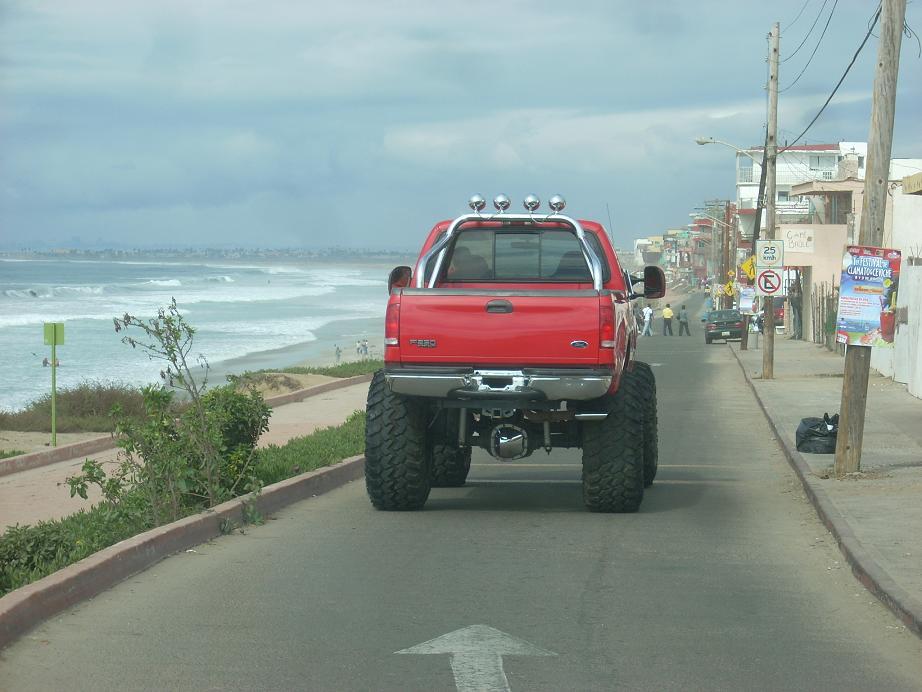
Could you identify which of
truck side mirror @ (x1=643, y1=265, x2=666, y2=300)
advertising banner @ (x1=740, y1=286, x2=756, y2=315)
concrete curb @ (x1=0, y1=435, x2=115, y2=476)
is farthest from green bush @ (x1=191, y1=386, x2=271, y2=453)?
advertising banner @ (x1=740, y1=286, x2=756, y2=315)

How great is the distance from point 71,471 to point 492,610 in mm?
11395

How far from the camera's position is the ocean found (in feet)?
138

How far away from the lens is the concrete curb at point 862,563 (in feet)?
25.4

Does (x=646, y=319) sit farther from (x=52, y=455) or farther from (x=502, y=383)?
(x=502, y=383)

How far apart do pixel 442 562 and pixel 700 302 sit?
13765 cm

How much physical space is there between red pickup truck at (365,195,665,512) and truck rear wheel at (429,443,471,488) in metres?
1.72

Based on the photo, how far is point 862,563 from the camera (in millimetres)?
9086

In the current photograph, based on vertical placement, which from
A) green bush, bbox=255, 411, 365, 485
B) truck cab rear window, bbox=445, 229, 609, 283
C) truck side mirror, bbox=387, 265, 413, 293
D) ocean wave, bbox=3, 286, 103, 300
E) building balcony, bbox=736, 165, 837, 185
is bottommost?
ocean wave, bbox=3, 286, 103, 300

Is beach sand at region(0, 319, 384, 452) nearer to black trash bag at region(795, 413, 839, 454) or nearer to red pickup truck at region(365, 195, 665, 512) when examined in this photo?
red pickup truck at region(365, 195, 665, 512)

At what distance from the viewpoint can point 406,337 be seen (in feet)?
35.7

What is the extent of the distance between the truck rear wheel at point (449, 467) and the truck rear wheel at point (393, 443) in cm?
192

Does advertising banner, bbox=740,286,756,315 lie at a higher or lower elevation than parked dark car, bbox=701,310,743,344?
higher

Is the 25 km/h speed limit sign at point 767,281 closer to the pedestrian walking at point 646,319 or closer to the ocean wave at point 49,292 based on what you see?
the pedestrian walking at point 646,319

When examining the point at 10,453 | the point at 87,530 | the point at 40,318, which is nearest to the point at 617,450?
the point at 87,530
